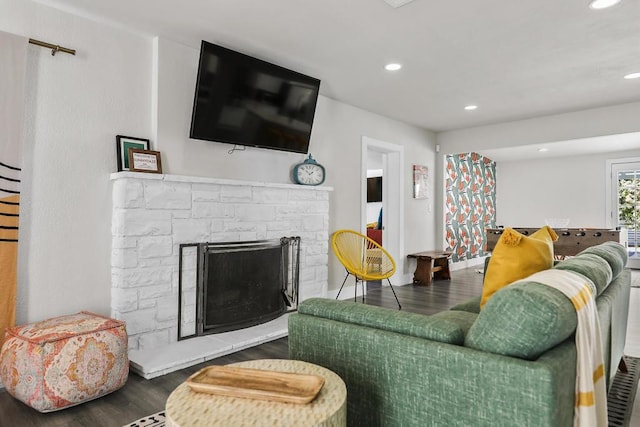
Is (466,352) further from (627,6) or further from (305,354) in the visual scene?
(627,6)

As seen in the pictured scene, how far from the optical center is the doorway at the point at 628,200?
721 centimetres

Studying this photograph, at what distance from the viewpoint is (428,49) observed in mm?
3260

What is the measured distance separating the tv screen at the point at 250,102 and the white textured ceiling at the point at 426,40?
0.46 ft

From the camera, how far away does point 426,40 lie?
10.1ft

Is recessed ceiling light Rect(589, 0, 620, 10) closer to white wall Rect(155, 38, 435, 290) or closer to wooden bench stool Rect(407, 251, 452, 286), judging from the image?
white wall Rect(155, 38, 435, 290)

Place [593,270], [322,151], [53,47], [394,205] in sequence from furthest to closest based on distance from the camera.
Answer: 1. [394,205]
2. [322,151]
3. [53,47]
4. [593,270]

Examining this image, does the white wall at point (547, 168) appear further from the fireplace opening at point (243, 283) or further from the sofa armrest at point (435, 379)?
the sofa armrest at point (435, 379)

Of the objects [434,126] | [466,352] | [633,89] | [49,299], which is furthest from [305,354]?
[434,126]

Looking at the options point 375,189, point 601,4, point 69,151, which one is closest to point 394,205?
point 375,189

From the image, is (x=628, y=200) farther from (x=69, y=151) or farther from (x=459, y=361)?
(x=69, y=151)

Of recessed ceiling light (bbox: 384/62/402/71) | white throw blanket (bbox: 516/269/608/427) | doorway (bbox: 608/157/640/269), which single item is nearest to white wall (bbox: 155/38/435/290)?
recessed ceiling light (bbox: 384/62/402/71)

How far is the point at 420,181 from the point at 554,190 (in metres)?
3.91

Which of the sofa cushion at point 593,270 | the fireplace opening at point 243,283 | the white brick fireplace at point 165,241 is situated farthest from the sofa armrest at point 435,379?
the fireplace opening at point 243,283

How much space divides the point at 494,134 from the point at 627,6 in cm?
336
